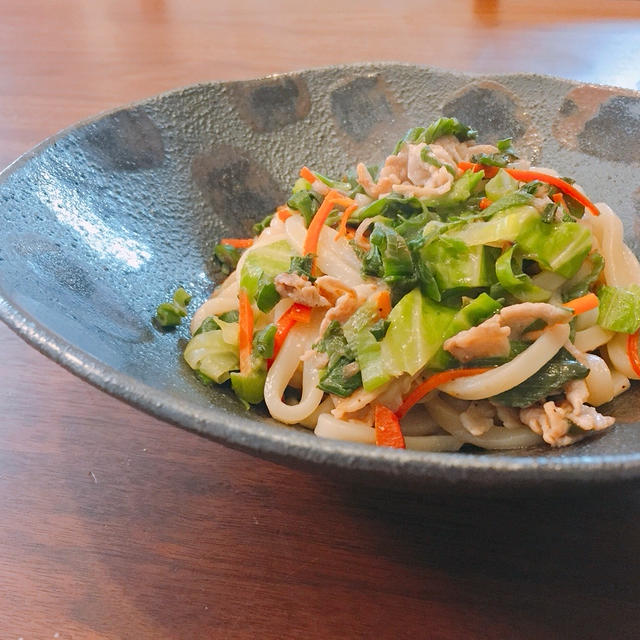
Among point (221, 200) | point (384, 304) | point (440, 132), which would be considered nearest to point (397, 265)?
point (384, 304)

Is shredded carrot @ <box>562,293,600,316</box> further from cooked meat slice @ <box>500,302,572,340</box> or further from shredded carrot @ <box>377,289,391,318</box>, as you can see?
shredded carrot @ <box>377,289,391,318</box>

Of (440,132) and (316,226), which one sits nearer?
(316,226)

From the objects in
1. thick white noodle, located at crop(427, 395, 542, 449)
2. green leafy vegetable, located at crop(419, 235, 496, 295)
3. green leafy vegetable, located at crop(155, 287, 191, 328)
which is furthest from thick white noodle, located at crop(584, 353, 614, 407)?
green leafy vegetable, located at crop(155, 287, 191, 328)

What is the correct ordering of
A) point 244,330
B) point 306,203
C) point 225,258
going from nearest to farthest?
→ 1. point 244,330
2. point 306,203
3. point 225,258

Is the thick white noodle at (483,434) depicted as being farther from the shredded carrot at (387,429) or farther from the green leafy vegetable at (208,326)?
the green leafy vegetable at (208,326)

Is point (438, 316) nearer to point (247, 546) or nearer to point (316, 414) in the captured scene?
point (316, 414)
